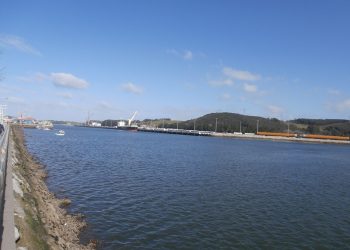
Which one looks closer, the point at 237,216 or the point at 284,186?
the point at 237,216

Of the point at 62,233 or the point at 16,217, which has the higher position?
the point at 16,217

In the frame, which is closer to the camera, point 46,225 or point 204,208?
point 46,225

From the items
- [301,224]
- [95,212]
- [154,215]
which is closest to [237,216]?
[301,224]

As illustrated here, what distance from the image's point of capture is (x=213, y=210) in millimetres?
21406

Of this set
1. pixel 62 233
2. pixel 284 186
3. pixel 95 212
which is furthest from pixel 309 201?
pixel 62 233

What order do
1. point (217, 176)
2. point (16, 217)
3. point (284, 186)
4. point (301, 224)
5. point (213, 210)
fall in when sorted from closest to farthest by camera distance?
point (16, 217) → point (301, 224) → point (213, 210) → point (284, 186) → point (217, 176)

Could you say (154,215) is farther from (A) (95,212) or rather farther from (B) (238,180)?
(B) (238,180)

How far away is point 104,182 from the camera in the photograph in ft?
95.4

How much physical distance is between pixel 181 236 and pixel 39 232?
6532 millimetres

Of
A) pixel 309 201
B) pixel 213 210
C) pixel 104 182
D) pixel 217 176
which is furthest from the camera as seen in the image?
pixel 217 176

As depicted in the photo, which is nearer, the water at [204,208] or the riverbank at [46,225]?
the riverbank at [46,225]

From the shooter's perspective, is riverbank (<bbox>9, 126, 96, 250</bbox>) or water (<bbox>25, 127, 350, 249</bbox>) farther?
water (<bbox>25, 127, 350, 249</bbox>)

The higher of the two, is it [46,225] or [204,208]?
[46,225]

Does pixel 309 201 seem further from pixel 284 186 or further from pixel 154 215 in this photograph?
pixel 154 215
